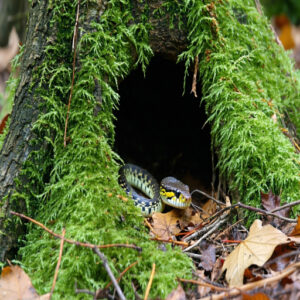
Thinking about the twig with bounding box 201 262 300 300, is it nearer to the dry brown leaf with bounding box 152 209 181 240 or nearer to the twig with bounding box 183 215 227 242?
the twig with bounding box 183 215 227 242

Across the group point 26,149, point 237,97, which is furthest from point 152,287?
point 237,97

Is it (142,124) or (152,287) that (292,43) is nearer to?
(142,124)

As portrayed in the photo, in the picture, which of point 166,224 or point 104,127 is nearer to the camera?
point 104,127

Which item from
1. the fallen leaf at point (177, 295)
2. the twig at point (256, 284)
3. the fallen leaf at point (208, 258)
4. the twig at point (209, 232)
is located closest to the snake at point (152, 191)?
the twig at point (209, 232)

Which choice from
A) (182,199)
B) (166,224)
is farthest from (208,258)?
(182,199)

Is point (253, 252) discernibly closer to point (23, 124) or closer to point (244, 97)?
point (244, 97)

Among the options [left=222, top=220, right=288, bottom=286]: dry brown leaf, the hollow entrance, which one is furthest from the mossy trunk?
the hollow entrance
